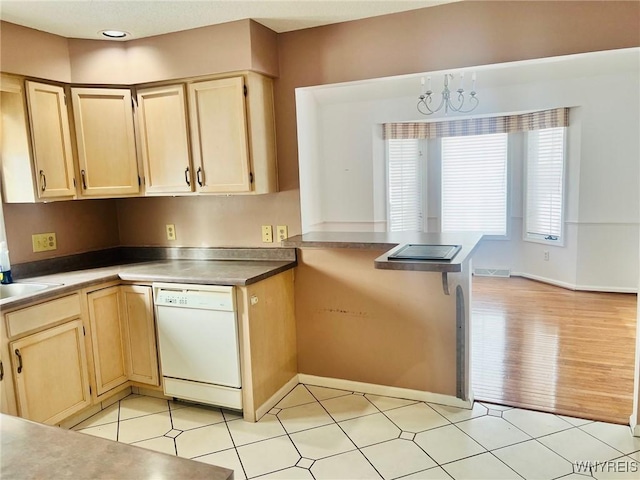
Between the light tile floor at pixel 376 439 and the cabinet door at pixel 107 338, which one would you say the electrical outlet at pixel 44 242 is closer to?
the cabinet door at pixel 107 338

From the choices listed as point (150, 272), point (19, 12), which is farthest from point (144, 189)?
point (19, 12)

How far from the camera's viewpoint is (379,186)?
224 inches

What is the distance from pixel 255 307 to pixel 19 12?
6.71ft

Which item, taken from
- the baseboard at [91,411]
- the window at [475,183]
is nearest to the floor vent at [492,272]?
the window at [475,183]

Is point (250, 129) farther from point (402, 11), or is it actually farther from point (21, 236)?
point (21, 236)

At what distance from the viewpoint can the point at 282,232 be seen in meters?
3.09

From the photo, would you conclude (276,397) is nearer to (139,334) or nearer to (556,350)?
(139,334)

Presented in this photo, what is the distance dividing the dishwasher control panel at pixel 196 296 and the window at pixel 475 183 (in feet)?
14.7

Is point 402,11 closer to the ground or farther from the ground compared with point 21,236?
farther from the ground

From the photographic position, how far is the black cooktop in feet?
7.26

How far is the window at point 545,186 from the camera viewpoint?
5438mm

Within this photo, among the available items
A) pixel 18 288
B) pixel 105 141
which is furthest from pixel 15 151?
pixel 18 288

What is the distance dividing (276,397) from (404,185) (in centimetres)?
386

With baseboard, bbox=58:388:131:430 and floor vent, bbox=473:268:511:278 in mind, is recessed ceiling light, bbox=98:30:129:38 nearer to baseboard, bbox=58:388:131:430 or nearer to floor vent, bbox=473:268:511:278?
baseboard, bbox=58:388:131:430
